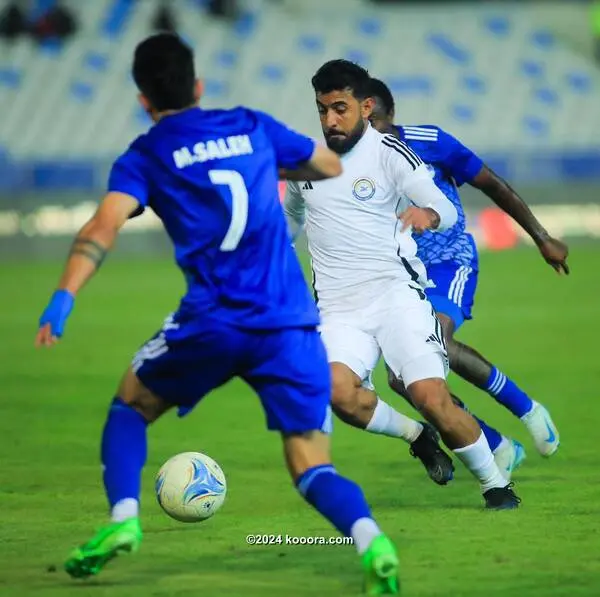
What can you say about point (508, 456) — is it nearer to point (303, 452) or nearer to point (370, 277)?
point (370, 277)

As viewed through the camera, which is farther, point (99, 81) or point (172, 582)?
point (99, 81)

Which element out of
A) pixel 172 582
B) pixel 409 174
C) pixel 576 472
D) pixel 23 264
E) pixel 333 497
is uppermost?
pixel 409 174

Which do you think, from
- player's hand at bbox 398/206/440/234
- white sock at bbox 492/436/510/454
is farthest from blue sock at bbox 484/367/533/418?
player's hand at bbox 398/206/440/234

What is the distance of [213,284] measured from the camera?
222 inches

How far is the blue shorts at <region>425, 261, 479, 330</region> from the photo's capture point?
8203 millimetres

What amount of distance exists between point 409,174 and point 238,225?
177 cm

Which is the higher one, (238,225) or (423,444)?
(238,225)

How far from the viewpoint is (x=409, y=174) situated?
7184 mm

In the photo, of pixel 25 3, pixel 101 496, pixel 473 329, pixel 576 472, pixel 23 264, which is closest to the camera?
pixel 101 496

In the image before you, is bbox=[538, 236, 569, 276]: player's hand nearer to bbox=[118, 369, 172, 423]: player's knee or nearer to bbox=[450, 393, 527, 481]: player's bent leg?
bbox=[450, 393, 527, 481]: player's bent leg

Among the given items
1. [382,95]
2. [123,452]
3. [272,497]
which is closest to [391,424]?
[272,497]

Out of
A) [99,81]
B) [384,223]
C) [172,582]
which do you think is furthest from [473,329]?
A: [99,81]

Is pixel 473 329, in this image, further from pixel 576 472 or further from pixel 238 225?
pixel 238 225

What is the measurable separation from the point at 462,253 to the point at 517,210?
528 mm
